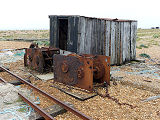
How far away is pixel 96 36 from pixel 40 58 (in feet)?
12.1

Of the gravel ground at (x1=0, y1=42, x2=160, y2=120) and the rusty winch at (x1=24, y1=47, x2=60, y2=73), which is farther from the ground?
the rusty winch at (x1=24, y1=47, x2=60, y2=73)

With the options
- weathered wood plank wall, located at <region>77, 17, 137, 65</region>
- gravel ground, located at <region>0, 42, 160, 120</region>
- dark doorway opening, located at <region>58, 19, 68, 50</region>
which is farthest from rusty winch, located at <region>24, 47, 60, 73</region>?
dark doorway opening, located at <region>58, 19, 68, 50</region>

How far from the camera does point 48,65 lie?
30.0 ft

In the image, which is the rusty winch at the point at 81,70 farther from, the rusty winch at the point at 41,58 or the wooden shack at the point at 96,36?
the wooden shack at the point at 96,36

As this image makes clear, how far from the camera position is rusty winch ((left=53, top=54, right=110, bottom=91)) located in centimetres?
616

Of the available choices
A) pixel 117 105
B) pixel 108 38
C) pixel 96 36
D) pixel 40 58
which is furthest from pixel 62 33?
pixel 117 105

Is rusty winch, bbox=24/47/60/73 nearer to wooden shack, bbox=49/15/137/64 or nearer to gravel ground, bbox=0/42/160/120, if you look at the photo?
wooden shack, bbox=49/15/137/64

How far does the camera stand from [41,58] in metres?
8.66

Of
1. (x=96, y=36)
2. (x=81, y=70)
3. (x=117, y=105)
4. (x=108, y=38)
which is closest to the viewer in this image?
(x=117, y=105)

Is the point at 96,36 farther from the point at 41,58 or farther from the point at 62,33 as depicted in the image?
the point at 41,58

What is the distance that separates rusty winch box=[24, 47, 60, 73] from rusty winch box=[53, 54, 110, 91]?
5.34 feet

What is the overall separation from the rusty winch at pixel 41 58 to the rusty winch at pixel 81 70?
5.34ft

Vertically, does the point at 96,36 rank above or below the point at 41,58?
above

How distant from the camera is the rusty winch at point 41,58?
28.7 ft
